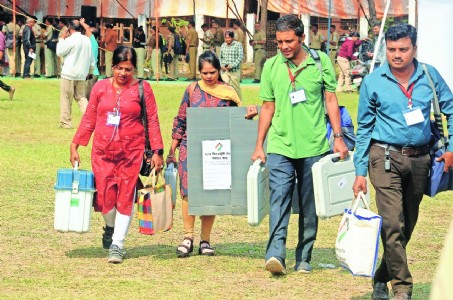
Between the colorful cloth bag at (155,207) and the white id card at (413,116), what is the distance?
2.38 metres

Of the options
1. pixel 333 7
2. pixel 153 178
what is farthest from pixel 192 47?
pixel 153 178

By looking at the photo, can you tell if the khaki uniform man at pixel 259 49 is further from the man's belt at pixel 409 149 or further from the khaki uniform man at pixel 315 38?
the man's belt at pixel 409 149

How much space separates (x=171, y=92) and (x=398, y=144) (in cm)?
2471

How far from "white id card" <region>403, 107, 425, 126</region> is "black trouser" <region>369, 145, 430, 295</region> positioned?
0.66 ft

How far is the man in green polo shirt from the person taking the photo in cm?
764

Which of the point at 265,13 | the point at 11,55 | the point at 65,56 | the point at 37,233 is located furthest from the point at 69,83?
the point at 265,13

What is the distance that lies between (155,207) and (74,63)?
39.9ft

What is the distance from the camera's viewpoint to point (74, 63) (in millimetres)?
20172

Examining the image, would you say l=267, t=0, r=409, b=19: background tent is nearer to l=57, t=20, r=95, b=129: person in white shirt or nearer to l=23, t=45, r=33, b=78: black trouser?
l=23, t=45, r=33, b=78: black trouser

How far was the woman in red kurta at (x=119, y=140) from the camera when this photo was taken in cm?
829

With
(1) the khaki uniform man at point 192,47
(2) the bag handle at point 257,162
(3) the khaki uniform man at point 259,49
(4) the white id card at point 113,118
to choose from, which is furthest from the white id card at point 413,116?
(1) the khaki uniform man at point 192,47

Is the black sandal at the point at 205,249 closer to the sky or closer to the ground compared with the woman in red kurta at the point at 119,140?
closer to the ground

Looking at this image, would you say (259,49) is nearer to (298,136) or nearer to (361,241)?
(298,136)

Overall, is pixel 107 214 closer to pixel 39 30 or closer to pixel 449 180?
pixel 449 180
